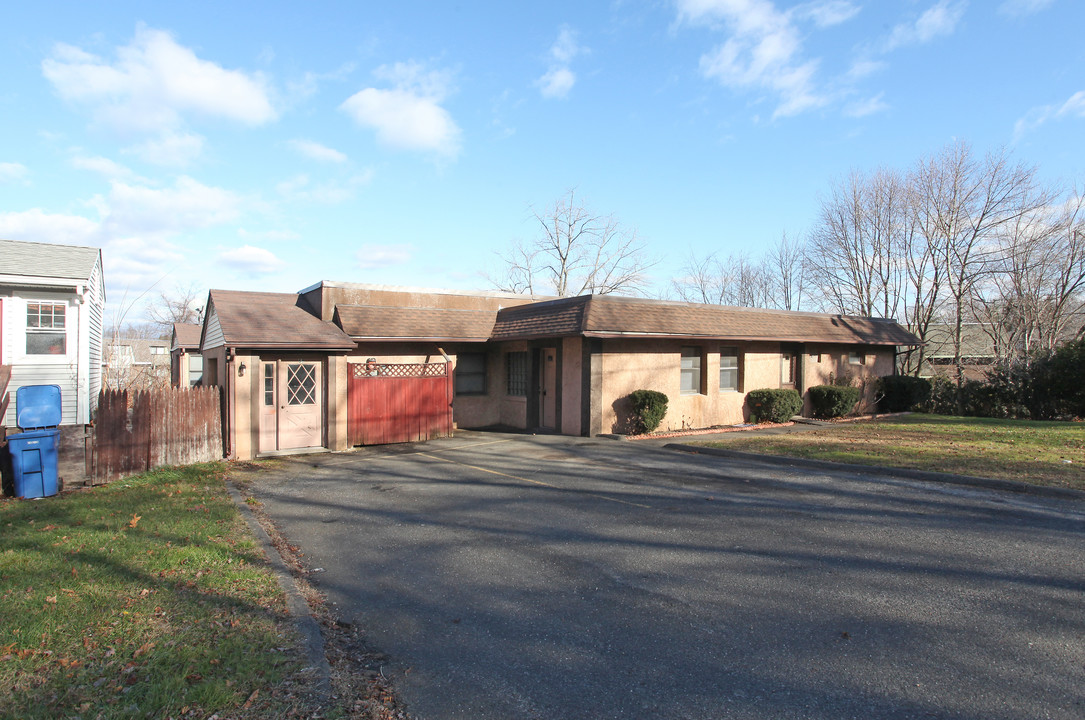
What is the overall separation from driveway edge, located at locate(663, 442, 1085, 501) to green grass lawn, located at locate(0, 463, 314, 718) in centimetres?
927

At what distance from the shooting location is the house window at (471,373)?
18688 millimetres

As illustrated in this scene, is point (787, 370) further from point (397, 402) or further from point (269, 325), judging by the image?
point (269, 325)

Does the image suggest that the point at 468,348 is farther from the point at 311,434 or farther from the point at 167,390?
the point at 167,390

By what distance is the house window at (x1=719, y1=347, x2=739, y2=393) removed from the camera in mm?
19094

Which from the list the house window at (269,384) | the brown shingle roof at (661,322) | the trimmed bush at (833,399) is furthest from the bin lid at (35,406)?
the trimmed bush at (833,399)

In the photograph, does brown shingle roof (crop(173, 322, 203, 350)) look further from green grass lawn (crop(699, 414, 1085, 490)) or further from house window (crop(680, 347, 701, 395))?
green grass lawn (crop(699, 414, 1085, 490))

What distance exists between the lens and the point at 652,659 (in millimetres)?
4215

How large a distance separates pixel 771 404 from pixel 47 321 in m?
19.8

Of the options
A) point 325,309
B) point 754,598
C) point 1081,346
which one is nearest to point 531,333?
point 325,309

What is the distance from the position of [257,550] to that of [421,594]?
2.14 metres

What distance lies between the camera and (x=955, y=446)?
1366 centimetres

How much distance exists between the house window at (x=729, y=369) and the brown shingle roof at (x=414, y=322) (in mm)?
6936

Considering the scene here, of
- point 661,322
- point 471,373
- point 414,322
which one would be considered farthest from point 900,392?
point 414,322

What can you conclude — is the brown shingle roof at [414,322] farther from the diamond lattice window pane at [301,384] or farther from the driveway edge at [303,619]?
Answer: the driveway edge at [303,619]
